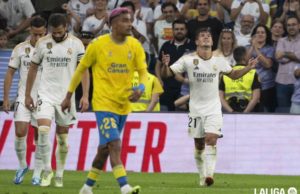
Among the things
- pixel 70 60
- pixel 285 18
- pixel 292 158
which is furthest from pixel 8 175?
pixel 285 18

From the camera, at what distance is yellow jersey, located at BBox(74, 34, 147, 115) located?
1535 cm

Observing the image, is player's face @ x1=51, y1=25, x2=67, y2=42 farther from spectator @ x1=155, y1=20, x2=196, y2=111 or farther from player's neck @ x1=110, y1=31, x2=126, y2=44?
spectator @ x1=155, y1=20, x2=196, y2=111

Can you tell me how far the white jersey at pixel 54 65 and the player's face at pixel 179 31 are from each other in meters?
6.79

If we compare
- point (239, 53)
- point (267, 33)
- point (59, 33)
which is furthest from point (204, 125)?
point (267, 33)

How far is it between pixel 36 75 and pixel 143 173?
4.42m

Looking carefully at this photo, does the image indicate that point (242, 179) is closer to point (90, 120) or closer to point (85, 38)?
point (90, 120)

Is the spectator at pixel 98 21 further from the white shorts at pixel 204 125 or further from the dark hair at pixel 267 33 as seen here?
the white shorts at pixel 204 125

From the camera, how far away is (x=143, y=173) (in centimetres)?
2297

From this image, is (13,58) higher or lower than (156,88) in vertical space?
higher

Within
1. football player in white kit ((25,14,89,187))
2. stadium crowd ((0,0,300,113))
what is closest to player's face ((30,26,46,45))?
football player in white kit ((25,14,89,187))

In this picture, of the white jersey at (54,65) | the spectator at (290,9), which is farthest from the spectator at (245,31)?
the white jersey at (54,65)

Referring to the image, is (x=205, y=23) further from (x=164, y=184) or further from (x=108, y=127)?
(x=108, y=127)

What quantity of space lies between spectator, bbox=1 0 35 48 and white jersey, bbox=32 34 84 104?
26.2 feet

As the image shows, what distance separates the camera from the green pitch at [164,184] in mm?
17375
